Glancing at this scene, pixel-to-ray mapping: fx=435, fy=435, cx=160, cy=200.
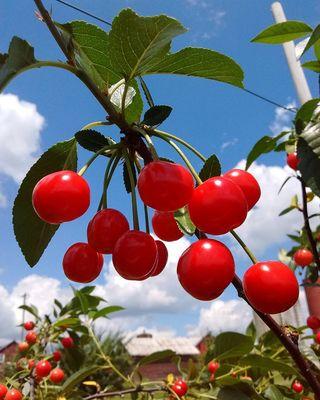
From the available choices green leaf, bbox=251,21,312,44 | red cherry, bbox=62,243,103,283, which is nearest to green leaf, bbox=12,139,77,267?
red cherry, bbox=62,243,103,283

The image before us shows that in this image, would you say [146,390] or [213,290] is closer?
[213,290]

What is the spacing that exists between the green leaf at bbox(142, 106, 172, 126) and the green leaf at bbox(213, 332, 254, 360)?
0.99 metres

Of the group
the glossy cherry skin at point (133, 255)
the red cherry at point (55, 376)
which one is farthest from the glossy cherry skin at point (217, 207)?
the red cherry at point (55, 376)

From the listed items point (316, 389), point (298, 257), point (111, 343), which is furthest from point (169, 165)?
point (111, 343)

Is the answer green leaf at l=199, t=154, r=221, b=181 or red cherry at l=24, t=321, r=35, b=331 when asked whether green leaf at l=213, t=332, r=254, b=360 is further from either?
red cherry at l=24, t=321, r=35, b=331

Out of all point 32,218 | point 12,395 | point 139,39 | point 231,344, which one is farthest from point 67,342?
point 139,39

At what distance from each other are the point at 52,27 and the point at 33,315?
2.42m

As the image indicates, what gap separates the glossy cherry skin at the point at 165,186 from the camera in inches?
28.7

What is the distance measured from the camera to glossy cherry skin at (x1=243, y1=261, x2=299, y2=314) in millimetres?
698

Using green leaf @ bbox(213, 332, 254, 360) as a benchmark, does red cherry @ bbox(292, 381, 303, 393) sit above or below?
below

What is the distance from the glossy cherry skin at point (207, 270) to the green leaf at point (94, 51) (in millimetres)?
399

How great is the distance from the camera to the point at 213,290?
71 centimetres

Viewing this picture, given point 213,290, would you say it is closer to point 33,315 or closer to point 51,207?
point 51,207

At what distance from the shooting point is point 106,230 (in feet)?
2.67
